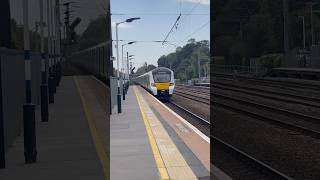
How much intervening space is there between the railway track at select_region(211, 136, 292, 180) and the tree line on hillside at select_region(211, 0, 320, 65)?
63337mm

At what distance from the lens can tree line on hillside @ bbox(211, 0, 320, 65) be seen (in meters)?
78.6

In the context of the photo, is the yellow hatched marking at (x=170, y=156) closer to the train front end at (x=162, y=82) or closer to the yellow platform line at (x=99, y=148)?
the yellow platform line at (x=99, y=148)

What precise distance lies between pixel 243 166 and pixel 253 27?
7374 centimetres

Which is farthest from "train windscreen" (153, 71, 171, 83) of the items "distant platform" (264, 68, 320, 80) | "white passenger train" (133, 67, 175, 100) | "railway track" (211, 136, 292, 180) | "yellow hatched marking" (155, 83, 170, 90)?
"railway track" (211, 136, 292, 180)

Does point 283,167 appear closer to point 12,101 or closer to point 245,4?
point 12,101

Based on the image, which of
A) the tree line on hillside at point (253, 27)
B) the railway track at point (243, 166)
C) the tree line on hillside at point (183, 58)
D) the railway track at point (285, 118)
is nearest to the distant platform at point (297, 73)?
the tree line on hillside at point (183, 58)

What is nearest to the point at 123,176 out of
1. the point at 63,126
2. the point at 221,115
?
the point at 63,126

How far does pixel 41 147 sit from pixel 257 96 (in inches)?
889

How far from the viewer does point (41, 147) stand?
11914 millimetres

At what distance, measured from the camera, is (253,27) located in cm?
8306

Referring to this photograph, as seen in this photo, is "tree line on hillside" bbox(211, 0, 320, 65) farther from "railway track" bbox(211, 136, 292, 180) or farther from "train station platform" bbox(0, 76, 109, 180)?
"railway track" bbox(211, 136, 292, 180)

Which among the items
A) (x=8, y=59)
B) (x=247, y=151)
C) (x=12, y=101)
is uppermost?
(x=8, y=59)

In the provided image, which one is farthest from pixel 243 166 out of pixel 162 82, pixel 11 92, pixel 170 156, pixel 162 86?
pixel 162 86

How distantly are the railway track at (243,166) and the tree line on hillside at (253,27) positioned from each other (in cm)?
6334
